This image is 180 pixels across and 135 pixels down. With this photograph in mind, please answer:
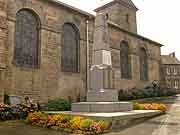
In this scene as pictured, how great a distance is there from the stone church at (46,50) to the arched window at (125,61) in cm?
110

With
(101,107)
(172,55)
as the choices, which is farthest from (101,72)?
(172,55)

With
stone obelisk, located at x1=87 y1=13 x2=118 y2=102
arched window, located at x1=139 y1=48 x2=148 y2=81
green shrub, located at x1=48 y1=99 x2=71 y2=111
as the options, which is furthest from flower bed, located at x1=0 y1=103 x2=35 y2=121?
arched window, located at x1=139 y1=48 x2=148 y2=81

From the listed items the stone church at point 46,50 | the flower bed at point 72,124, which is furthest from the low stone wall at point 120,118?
the stone church at point 46,50

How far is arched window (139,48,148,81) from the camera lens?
27.2m

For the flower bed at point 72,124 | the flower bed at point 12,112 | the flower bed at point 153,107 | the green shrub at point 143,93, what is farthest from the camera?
the green shrub at point 143,93

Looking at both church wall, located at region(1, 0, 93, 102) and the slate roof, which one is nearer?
church wall, located at region(1, 0, 93, 102)

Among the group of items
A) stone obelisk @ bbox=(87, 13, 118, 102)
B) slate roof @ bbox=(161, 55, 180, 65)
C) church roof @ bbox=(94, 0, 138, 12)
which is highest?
church roof @ bbox=(94, 0, 138, 12)

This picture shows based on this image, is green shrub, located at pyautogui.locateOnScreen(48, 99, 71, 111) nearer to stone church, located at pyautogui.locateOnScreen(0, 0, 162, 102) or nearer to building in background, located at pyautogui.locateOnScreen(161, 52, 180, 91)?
stone church, located at pyautogui.locateOnScreen(0, 0, 162, 102)

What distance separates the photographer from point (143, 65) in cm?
2778

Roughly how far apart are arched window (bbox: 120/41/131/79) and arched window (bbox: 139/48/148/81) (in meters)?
2.89

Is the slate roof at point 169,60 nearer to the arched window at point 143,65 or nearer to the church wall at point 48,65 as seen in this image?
the arched window at point 143,65

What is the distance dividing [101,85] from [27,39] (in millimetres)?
8062

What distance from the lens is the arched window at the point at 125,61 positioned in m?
24.2

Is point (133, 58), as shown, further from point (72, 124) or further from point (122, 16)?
point (72, 124)
